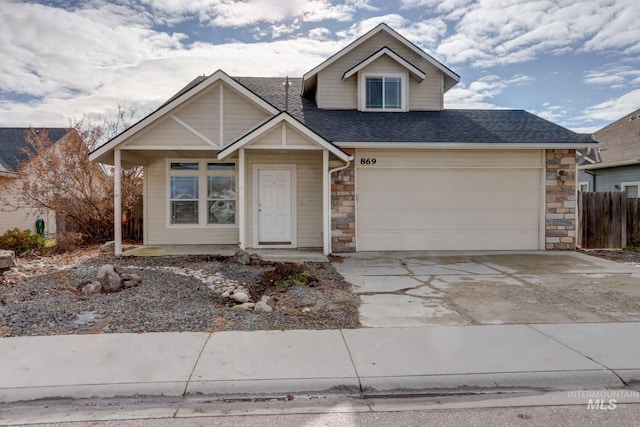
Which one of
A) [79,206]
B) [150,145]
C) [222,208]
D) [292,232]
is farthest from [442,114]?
[79,206]

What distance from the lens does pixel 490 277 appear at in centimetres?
809

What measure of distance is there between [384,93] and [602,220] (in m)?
7.61

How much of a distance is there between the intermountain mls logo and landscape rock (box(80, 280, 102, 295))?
6.41m

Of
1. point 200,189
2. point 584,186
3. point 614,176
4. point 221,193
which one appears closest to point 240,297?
point 221,193

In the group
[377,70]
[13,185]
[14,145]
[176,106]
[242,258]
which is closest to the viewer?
[242,258]

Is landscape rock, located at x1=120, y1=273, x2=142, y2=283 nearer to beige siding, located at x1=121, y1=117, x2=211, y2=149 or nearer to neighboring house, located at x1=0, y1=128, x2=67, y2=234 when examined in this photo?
beige siding, located at x1=121, y1=117, x2=211, y2=149

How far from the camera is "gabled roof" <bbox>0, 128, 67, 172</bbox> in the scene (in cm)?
1605

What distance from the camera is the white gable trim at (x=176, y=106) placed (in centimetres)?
1007

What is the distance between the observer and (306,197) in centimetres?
1191

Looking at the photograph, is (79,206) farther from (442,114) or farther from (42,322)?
(442,114)

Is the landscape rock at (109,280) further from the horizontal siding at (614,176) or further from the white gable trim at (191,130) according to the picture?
the horizontal siding at (614,176)

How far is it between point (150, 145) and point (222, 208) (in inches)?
109

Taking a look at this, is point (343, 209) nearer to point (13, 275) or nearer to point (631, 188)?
point (13, 275)

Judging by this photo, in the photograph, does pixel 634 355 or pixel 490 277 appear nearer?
pixel 634 355
